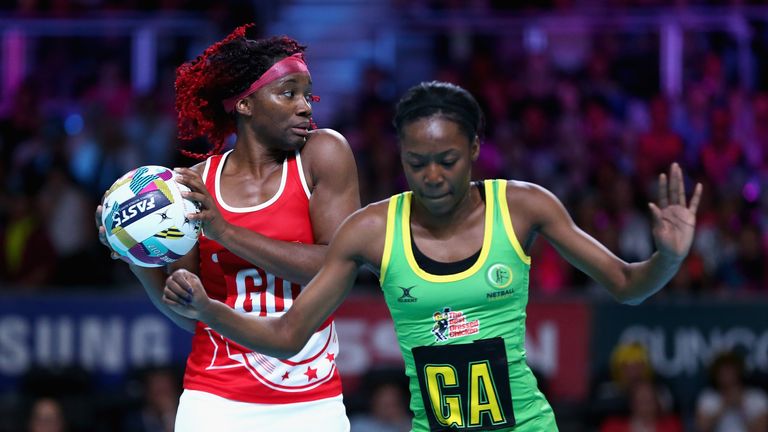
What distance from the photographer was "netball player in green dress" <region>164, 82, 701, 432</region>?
4656 millimetres

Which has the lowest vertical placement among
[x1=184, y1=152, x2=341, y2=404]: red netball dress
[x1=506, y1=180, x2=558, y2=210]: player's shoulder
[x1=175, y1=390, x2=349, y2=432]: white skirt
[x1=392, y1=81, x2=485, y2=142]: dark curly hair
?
[x1=175, y1=390, x2=349, y2=432]: white skirt

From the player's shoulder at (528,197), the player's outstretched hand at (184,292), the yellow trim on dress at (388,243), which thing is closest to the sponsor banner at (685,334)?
the player's shoulder at (528,197)

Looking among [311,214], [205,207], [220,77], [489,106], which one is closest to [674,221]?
[311,214]

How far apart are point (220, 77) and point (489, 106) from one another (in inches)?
339

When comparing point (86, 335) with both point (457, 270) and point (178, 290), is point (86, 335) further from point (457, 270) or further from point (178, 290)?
point (457, 270)

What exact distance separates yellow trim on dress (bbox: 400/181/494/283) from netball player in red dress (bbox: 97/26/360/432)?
53 cm

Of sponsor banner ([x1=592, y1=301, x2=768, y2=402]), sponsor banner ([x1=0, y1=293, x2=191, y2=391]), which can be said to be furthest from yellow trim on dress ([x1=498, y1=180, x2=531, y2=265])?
sponsor banner ([x1=0, y1=293, x2=191, y2=391])

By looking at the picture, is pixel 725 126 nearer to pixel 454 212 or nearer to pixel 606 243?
pixel 606 243

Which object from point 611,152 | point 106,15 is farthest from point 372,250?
point 106,15

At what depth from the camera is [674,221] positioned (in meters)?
4.63

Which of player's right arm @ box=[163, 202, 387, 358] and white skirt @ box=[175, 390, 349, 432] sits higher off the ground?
player's right arm @ box=[163, 202, 387, 358]

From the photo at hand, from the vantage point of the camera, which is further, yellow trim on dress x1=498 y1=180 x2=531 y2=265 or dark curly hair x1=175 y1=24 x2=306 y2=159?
dark curly hair x1=175 y1=24 x2=306 y2=159

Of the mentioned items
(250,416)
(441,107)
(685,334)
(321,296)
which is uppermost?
(441,107)

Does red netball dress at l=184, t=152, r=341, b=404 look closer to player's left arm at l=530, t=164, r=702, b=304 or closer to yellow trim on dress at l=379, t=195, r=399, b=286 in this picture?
yellow trim on dress at l=379, t=195, r=399, b=286
